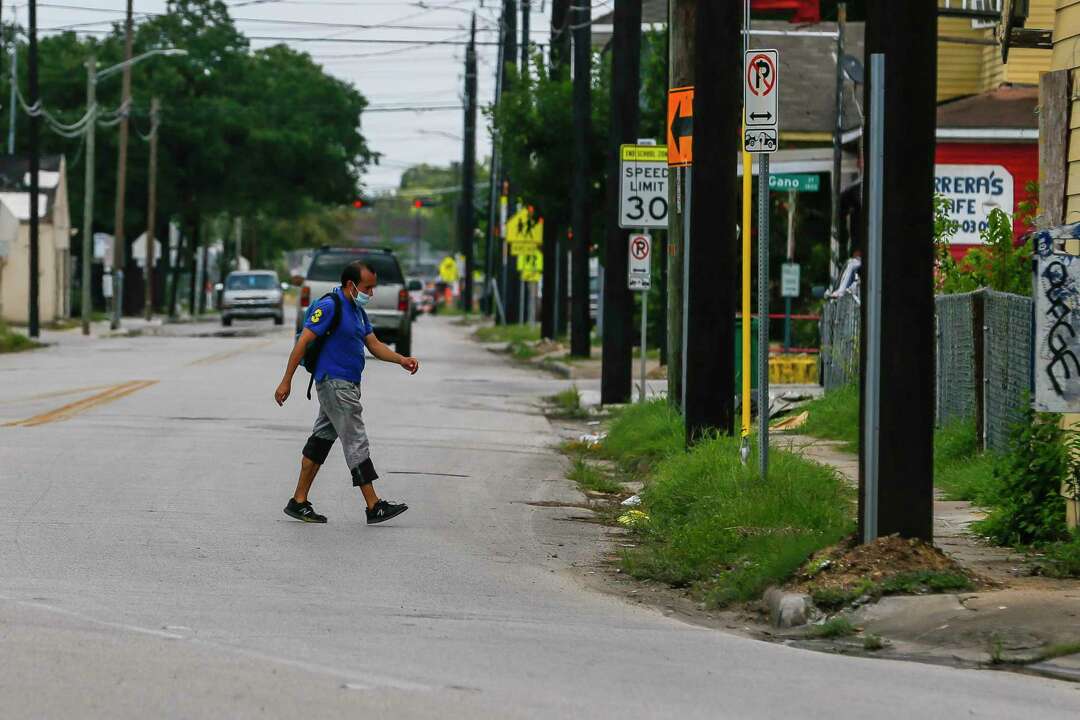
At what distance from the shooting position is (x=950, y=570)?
31.1ft

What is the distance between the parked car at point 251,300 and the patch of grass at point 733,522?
159 ft

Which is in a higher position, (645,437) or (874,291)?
(874,291)

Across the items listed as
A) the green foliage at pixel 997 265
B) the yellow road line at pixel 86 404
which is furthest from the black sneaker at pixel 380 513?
the yellow road line at pixel 86 404

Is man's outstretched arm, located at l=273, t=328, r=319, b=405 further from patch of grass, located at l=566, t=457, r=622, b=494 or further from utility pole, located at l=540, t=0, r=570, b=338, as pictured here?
utility pole, located at l=540, t=0, r=570, b=338

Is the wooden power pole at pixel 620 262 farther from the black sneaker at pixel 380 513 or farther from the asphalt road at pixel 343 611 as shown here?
the black sneaker at pixel 380 513

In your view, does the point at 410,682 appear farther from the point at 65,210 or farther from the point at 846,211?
the point at 65,210

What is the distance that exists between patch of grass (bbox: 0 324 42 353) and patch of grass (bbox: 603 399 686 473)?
22.5 m

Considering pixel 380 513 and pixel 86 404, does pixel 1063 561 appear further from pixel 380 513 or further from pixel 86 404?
pixel 86 404

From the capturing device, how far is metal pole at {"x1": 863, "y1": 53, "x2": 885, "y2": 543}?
960 cm

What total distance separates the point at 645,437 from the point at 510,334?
35.4m

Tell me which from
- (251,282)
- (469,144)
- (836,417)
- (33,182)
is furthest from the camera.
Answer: (469,144)

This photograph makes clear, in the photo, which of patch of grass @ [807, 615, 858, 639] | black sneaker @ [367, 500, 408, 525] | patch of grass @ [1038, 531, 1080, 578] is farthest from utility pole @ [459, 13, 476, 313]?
patch of grass @ [807, 615, 858, 639]

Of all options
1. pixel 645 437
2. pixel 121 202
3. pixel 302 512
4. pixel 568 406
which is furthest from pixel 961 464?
pixel 121 202

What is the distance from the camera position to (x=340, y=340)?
12.9m
